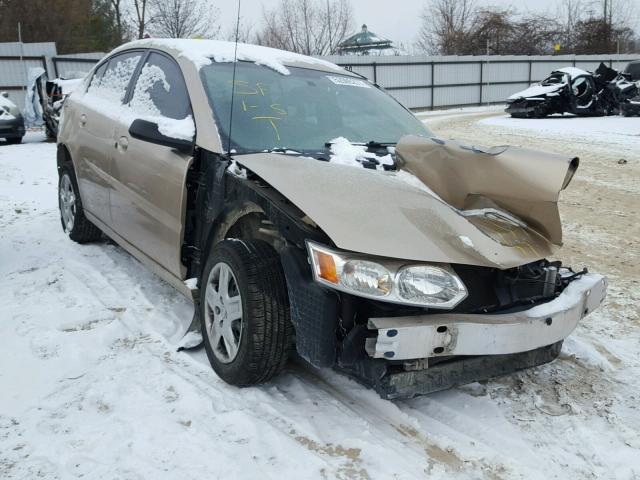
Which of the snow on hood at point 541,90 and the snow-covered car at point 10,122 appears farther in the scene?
the snow on hood at point 541,90

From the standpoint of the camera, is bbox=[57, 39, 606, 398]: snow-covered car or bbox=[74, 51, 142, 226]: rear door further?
bbox=[74, 51, 142, 226]: rear door

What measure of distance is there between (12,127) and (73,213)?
29.7ft

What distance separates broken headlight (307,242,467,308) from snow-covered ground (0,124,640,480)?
25.1 inches

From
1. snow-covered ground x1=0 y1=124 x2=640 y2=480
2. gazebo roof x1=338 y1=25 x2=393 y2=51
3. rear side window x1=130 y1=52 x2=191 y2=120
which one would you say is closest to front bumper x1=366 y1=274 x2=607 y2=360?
snow-covered ground x1=0 y1=124 x2=640 y2=480

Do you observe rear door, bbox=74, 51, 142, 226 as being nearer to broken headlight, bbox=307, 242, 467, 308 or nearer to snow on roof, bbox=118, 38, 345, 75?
snow on roof, bbox=118, 38, 345, 75

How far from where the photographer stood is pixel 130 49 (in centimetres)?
438

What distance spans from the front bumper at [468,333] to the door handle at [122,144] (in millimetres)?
2300

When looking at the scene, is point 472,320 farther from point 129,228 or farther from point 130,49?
point 130,49

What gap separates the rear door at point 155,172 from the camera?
10.5ft

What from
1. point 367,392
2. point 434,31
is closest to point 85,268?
point 367,392

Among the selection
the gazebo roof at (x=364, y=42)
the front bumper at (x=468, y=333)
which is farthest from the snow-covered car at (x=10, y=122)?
the gazebo roof at (x=364, y=42)

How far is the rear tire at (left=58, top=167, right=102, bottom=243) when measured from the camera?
4.98m

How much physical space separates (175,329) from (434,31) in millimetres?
46707

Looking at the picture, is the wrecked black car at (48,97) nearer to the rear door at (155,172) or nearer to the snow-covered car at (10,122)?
the snow-covered car at (10,122)
